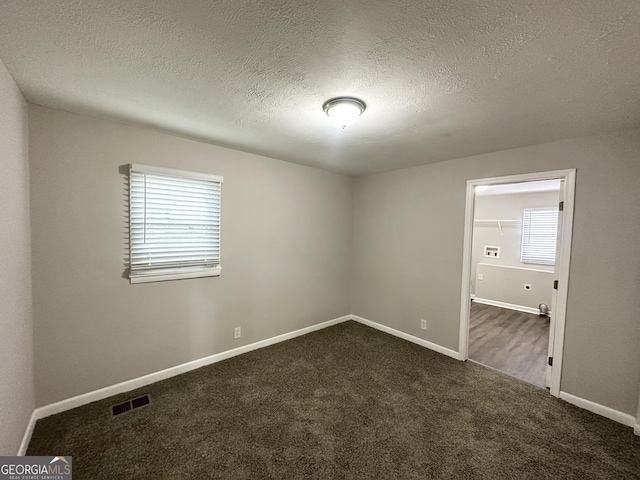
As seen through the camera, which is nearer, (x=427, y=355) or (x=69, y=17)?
(x=69, y=17)

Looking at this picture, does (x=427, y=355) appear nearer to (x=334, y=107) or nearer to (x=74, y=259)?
(x=334, y=107)

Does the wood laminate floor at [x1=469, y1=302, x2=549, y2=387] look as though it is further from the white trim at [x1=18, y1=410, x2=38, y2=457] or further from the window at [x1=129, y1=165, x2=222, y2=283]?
the white trim at [x1=18, y1=410, x2=38, y2=457]

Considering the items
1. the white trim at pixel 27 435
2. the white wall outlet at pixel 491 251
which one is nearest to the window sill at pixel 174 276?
the white trim at pixel 27 435

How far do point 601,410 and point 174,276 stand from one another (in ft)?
13.2

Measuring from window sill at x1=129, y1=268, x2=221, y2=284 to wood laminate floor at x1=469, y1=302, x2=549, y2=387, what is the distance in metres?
3.27

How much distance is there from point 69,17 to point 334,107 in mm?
1334

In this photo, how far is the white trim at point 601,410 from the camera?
2096mm

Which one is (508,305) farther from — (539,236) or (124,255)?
(124,255)

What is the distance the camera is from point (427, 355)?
10.5 feet

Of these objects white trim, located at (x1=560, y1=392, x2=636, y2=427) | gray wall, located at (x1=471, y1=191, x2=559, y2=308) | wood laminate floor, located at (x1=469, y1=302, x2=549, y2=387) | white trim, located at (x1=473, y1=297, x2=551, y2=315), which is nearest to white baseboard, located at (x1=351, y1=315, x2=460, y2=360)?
wood laminate floor, located at (x1=469, y1=302, x2=549, y2=387)

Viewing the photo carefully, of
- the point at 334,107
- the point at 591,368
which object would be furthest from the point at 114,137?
the point at 591,368

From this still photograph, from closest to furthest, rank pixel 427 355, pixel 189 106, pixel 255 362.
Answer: pixel 189 106 < pixel 255 362 < pixel 427 355

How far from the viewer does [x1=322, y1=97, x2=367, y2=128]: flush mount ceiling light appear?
5.67ft

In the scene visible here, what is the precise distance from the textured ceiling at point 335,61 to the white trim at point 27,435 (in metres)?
2.29
